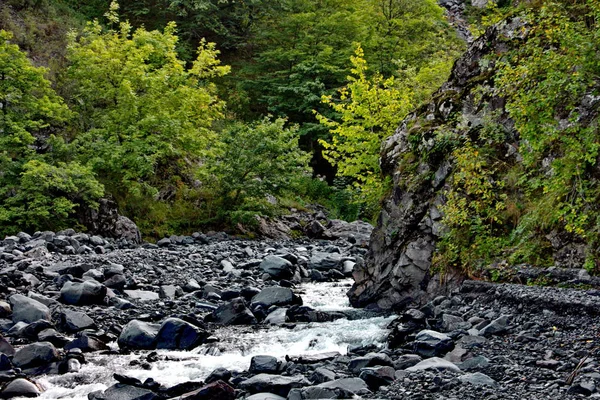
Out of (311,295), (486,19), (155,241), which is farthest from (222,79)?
(311,295)

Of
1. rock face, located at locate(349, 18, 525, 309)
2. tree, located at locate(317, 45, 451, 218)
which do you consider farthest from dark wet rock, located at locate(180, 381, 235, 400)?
tree, located at locate(317, 45, 451, 218)

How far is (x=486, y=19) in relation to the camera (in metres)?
15.2

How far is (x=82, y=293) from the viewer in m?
9.66

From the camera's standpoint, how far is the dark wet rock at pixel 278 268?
1380cm

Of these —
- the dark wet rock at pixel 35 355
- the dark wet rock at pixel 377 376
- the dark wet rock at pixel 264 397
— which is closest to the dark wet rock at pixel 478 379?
the dark wet rock at pixel 377 376

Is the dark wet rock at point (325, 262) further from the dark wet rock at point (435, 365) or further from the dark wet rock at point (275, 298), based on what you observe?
the dark wet rock at point (435, 365)

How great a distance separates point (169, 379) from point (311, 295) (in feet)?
18.7

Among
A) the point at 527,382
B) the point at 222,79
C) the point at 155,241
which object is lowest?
the point at 155,241

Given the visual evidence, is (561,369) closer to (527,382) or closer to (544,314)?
(527,382)

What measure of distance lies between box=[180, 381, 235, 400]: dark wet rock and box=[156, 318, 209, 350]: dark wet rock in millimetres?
2450

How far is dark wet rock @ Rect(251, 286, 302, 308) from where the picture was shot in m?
10.4

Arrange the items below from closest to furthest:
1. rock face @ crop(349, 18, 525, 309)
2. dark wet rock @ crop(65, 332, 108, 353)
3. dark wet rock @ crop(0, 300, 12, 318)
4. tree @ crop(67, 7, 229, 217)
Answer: dark wet rock @ crop(65, 332, 108, 353), dark wet rock @ crop(0, 300, 12, 318), rock face @ crop(349, 18, 525, 309), tree @ crop(67, 7, 229, 217)

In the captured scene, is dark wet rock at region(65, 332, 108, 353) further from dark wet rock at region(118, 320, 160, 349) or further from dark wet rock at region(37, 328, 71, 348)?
dark wet rock at region(118, 320, 160, 349)

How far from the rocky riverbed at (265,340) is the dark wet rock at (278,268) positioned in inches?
35.7
